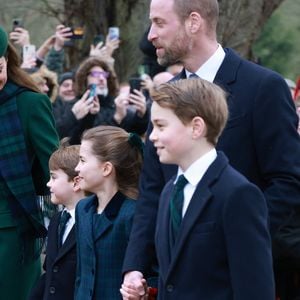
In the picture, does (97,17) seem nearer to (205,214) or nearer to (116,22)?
(116,22)

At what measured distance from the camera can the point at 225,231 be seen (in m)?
4.30

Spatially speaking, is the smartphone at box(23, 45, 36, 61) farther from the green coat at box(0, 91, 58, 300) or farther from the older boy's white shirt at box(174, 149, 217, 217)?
the older boy's white shirt at box(174, 149, 217, 217)

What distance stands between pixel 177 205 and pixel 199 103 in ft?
1.36

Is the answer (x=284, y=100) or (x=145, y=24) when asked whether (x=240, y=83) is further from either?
(x=145, y=24)

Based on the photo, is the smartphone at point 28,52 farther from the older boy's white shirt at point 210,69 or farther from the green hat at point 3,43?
the older boy's white shirt at point 210,69

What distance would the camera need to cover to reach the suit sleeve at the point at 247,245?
4.27 metres

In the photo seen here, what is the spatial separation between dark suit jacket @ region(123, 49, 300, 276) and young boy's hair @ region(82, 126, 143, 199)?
2.25ft

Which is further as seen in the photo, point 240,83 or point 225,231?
point 240,83

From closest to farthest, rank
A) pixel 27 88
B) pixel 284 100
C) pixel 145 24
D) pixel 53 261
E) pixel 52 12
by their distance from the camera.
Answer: pixel 284 100 → pixel 53 261 → pixel 27 88 → pixel 145 24 → pixel 52 12

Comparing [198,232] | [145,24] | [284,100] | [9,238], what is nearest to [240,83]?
[284,100]

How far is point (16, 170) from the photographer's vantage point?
619 cm

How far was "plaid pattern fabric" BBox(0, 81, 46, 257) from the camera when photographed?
243 inches

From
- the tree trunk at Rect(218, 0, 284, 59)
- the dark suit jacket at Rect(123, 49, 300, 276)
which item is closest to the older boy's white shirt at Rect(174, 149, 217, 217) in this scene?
the dark suit jacket at Rect(123, 49, 300, 276)

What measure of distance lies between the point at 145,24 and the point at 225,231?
305 inches
